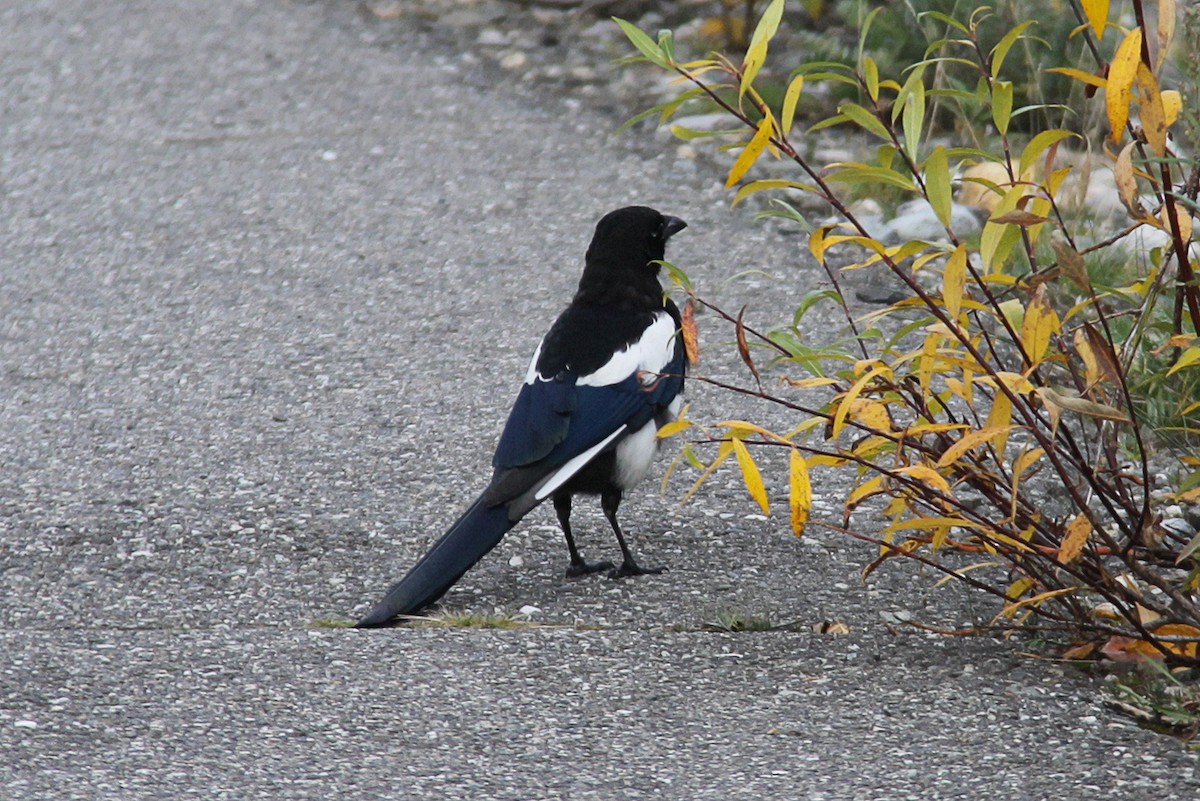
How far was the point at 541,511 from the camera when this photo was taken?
14.0 feet

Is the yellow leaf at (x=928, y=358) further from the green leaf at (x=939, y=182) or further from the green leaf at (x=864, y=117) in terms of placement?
the green leaf at (x=864, y=117)

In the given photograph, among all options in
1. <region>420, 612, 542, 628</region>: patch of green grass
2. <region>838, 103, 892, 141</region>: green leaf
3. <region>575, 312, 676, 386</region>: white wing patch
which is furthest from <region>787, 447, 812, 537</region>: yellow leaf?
<region>575, 312, 676, 386</region>: white wing patch

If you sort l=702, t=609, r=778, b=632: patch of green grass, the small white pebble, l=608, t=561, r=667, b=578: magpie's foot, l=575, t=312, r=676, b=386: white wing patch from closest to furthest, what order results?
→ 1. l=702, t=609, r=778, b=632: patch of green grass
2. l=608, t=561, r=667, b=578: magpie's foot
3. l=575, t=312, r=676, b=386: white wing patch
4. the small white pebble

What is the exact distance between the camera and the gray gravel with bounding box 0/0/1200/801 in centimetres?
288

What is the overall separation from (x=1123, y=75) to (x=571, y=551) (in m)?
1.74

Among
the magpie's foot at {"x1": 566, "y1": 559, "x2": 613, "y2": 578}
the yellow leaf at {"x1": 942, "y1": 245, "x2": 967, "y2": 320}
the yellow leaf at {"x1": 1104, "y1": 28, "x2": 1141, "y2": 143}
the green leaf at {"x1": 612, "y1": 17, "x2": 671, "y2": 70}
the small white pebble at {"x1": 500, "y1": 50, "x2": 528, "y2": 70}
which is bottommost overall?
the small white pebble at {"x1": 500, "y1": 50, "x2": 528, "y2": 70}

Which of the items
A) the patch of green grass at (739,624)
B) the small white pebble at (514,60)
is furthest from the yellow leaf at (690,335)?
the small white pebble at (514,60)

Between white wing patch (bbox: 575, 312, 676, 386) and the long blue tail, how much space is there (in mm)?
413

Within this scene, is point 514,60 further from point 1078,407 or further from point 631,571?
point 1078,407

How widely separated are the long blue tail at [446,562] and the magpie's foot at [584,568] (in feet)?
0.74

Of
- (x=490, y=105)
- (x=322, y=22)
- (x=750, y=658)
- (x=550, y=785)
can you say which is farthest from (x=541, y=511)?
(x=322, y=22)

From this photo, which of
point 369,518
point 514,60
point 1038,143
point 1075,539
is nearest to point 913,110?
point 1038,143

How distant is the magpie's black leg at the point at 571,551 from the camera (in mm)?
3764

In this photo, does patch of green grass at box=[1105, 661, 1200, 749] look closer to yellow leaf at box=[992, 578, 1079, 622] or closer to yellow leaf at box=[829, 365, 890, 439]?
yellow leaf at box=[992, 578, 1079, 622]
